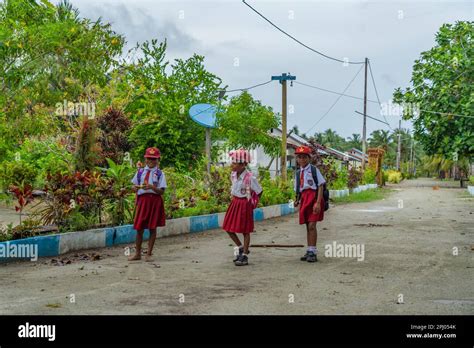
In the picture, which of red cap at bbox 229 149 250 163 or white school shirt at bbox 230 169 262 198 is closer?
red cap at bbox 229 149 250 163

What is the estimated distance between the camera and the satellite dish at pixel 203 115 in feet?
59.6

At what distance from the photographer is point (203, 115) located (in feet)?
60.6

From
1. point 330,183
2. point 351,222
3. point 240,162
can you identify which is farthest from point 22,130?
point 330,183

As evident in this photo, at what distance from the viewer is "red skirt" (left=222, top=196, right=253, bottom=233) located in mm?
9703

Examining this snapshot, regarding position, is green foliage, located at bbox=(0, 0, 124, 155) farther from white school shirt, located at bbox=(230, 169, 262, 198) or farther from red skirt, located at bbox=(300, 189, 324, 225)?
red skirt, located at bbox=(300, 189, 324, 225)

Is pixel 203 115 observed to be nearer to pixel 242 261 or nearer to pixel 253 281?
pixel 242 261

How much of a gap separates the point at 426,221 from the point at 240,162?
8828 millimetres

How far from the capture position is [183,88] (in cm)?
2306

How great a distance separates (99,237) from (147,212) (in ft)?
5.77

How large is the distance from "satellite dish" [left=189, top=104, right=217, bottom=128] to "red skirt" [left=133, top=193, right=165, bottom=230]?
26.9 ft

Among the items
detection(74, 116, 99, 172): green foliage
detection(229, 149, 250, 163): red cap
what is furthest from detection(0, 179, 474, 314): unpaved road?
detection(74, 116, 99, 172): green foliage

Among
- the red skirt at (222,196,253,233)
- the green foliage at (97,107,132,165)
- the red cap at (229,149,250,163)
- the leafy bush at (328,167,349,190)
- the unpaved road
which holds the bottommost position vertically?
the unpaved road

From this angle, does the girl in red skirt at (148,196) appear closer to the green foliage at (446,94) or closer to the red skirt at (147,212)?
the red skirt at (147,212)

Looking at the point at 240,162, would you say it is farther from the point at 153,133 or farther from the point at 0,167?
the point at 153,133
